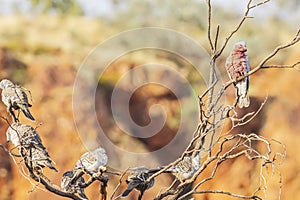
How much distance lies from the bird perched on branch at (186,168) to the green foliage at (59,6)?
10.2 meters

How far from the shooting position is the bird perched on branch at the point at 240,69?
2.49m

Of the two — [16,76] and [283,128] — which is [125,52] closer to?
[16,76]

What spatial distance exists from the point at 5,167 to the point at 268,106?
3065 millimetres

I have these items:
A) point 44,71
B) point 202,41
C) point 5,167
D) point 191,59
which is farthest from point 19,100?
point 202,41

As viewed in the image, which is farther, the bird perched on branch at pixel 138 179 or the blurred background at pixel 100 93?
the blurred background at pixel 100 93

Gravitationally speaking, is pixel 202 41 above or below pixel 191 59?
above

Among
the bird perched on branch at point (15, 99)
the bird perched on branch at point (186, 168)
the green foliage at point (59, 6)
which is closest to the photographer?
the bird perched on branch at point (15, 99)

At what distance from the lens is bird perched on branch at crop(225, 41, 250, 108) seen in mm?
2489

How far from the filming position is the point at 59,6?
12.9 m

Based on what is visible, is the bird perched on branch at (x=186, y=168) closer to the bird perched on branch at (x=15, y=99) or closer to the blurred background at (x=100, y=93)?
the bird perched on branch at (x=15, y=99)

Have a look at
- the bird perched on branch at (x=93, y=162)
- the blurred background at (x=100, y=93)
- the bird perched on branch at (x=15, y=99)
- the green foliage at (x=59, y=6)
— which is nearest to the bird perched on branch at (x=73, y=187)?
the bird perched on branch at (x=93, y=162)

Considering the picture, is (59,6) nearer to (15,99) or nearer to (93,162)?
(15,99)

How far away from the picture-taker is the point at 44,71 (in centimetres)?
752

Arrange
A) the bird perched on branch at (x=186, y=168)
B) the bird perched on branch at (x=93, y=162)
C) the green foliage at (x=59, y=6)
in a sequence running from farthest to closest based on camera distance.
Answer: the green foliage at (x=59, y=6) → the bird perched on branch at (x=186, y=168) → the bird perched on branch at (x=93, y=162)
